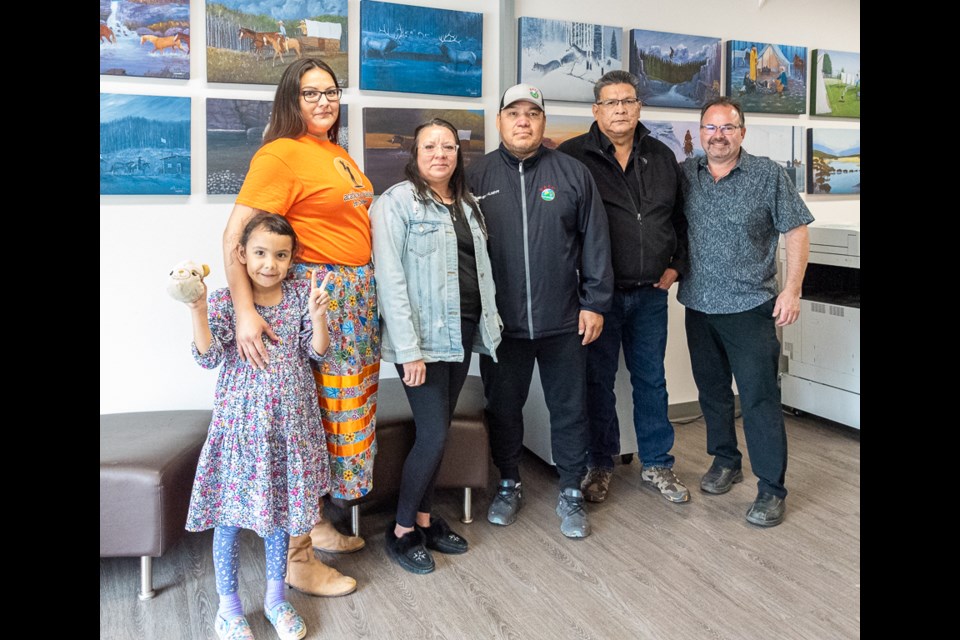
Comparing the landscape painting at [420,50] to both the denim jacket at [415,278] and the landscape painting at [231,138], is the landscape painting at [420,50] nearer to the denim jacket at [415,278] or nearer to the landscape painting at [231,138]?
the landscape painting at [231,138]

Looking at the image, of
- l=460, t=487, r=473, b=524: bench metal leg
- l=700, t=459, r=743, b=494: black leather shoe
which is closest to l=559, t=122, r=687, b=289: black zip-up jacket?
l=700, t=459, r=743, b=494: black leather shoe

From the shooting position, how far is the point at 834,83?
14.4 ft

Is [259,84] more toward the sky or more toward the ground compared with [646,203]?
more toward the sky

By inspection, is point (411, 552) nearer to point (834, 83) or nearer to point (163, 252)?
point (163, 252)

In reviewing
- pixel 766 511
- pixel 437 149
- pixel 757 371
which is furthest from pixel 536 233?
pixel 766 511

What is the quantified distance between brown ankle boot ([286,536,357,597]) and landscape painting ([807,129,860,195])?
340cm

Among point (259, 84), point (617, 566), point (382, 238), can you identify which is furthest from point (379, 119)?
point (617, 566)

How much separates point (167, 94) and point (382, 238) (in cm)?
115

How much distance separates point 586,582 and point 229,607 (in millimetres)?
1046

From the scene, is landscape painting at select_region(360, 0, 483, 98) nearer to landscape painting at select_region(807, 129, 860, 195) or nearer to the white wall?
the white wall

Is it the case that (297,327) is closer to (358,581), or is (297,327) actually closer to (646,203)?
(358,581)

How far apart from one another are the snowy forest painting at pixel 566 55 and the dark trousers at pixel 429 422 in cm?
155
